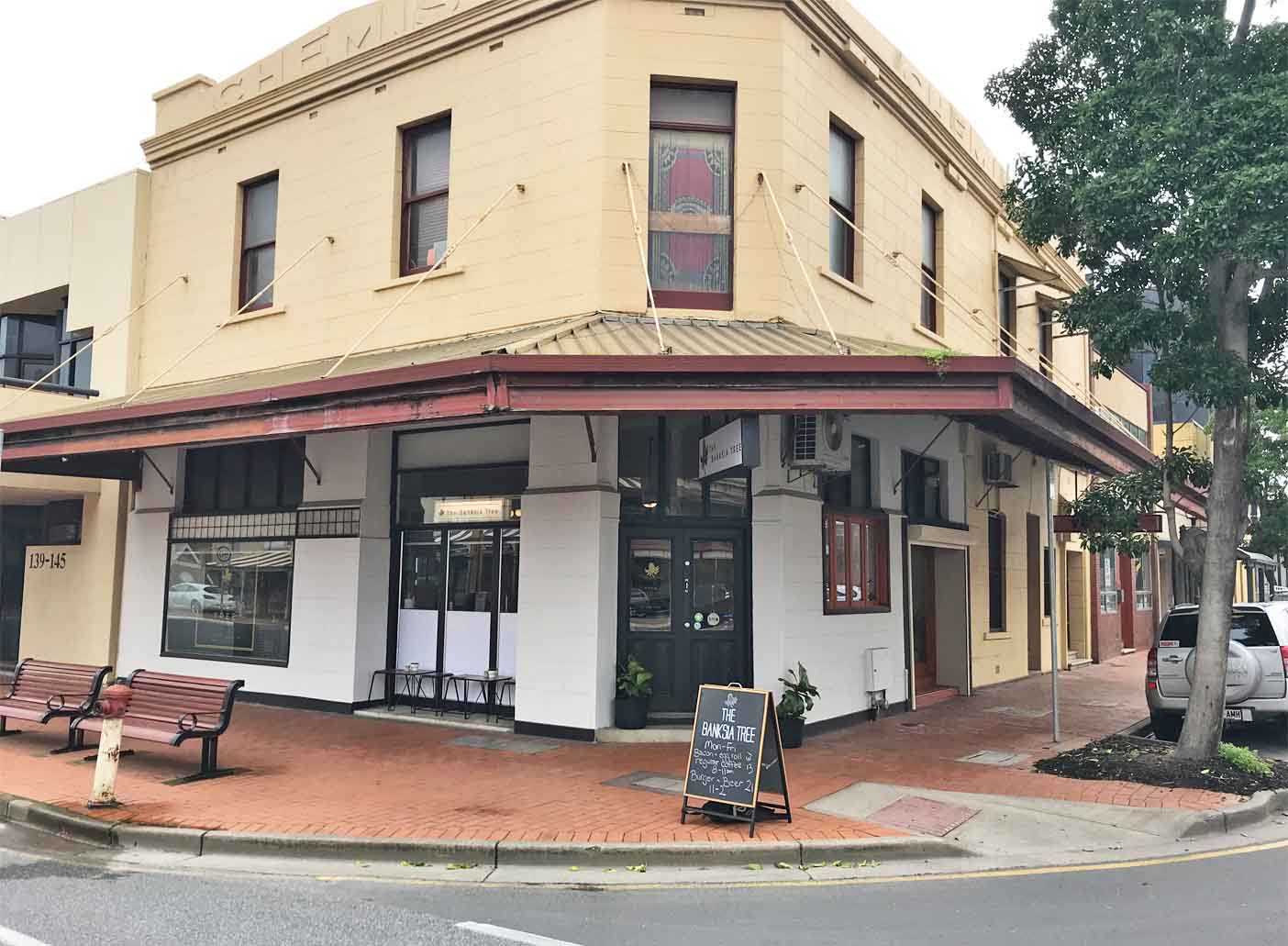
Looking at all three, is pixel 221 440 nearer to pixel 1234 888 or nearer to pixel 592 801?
pixel 592 801

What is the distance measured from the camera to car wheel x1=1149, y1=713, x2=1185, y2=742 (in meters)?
12.1

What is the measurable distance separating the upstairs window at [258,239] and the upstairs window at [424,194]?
2788mm

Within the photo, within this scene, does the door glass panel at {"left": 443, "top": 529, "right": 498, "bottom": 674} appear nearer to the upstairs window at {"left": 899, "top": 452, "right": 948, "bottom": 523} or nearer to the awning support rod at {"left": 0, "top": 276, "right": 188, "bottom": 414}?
the upstairs window at {"left": 899, "top": 452, "right": 948, "bottom": 523}

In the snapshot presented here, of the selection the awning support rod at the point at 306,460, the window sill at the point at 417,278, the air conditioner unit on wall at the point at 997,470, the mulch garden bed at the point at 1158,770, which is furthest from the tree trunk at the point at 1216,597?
the awning support rod at the point at 306,460

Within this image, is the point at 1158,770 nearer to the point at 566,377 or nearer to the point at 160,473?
the point at 566,377

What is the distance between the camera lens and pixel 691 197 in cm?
1202

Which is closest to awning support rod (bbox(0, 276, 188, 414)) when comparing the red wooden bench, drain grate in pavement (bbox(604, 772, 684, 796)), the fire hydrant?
the red wooden bench

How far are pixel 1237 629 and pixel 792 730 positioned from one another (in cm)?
551

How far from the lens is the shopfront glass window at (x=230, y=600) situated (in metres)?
13.9

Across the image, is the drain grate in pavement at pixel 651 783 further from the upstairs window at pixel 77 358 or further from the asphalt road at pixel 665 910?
the upstairs window at pixel 77 358

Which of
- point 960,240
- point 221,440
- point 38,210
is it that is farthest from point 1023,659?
point 38,210

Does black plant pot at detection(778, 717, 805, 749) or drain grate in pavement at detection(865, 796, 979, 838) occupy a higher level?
black plant pot at detection(778, 717, 805, 749)

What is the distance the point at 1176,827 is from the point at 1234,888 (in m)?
1.44

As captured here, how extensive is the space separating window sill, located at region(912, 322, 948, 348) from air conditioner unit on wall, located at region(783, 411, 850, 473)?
13.1 feet
